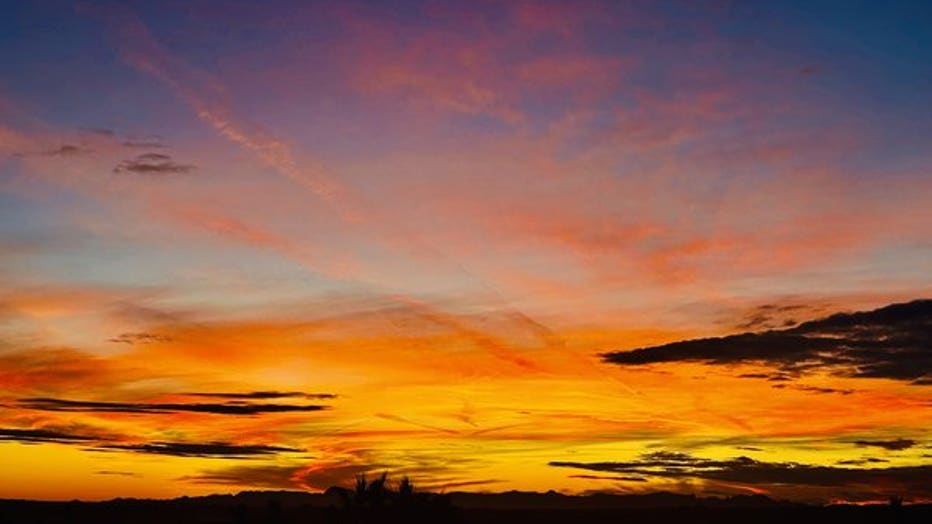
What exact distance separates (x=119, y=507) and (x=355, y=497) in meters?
120

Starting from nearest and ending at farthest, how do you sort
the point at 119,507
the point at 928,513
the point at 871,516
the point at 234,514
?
the point at 234,514 → the point at 928,513 → the point at 871,516 → the point at 119,507

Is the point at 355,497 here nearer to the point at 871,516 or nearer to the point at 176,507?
the point at 871,516

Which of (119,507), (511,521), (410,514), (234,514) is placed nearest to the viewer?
(410,514)

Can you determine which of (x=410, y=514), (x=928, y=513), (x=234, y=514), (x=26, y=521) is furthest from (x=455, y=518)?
(x=26, y=521)

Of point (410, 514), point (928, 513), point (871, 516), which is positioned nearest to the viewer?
point (410, 514)

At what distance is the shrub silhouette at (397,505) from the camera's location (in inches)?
1961

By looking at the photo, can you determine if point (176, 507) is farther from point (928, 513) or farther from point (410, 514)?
point (410, 514)

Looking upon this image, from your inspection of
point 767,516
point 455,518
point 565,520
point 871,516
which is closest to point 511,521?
point 565,520

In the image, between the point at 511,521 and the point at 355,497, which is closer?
the point at 355,497

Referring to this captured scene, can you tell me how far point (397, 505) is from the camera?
49.9m

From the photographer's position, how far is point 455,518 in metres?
51.2

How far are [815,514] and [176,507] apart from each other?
98695 mm

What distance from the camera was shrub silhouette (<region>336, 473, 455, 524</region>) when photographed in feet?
163

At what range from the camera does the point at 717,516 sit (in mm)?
109375
